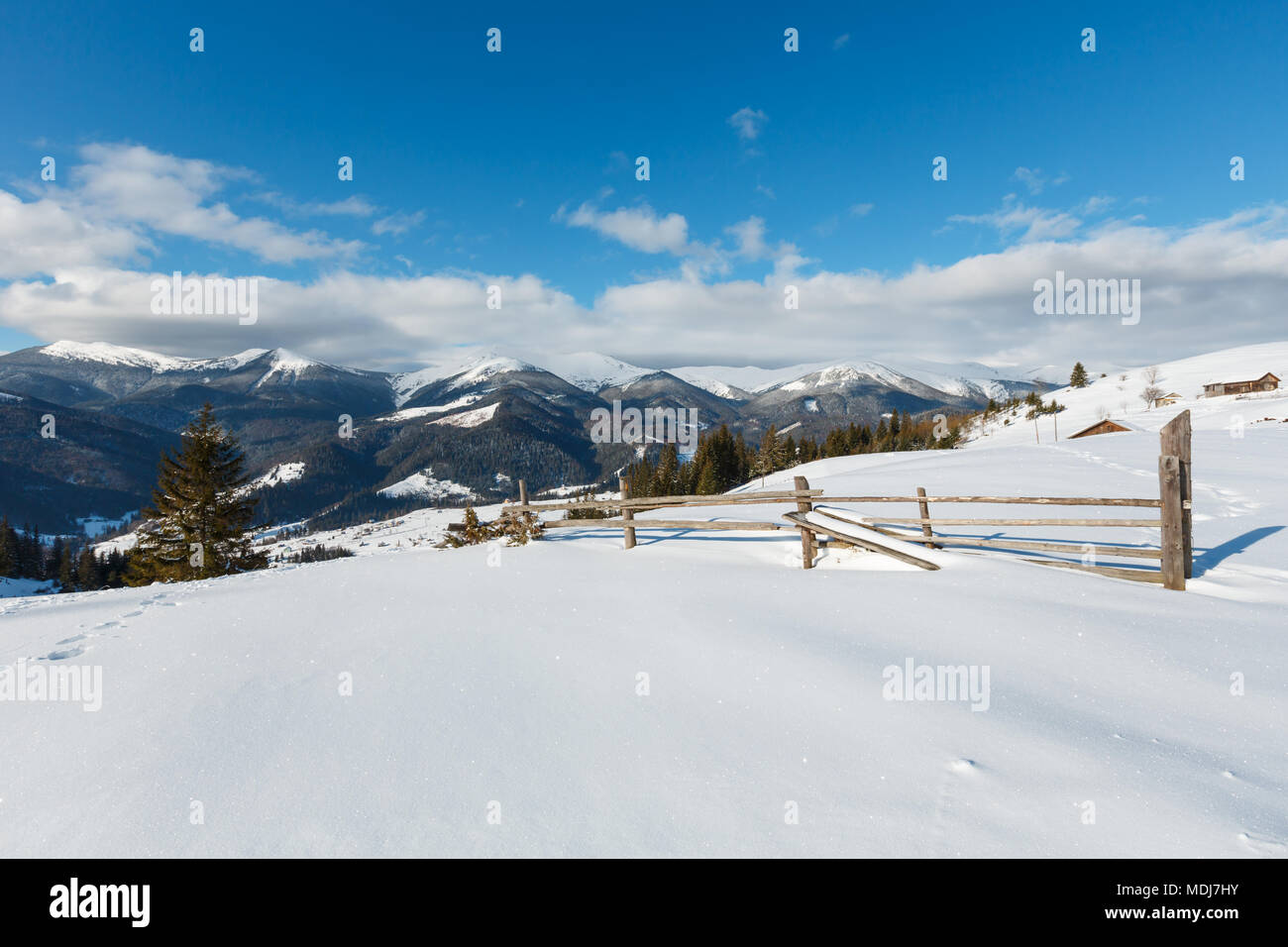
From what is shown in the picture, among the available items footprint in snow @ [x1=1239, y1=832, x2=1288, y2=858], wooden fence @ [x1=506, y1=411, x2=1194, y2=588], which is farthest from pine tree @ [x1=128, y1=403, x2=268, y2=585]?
footprint in snow @ [x1=1239, y1=832, x2=1288, y2=858]

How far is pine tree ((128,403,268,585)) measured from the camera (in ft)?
73.7

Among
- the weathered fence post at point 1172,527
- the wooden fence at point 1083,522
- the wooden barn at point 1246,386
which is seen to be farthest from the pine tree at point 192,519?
the wooden barn at point 1246,386

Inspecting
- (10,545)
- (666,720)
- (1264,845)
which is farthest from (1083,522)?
(10,545)

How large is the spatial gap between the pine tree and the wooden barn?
4768 inches

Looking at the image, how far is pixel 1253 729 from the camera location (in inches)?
189

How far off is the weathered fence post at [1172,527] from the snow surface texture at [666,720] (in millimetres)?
302

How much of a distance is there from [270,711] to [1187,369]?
16944cm

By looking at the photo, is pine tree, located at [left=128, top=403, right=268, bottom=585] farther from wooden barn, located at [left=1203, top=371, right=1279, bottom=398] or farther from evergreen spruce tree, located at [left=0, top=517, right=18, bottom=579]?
wooden barn, located at [left=1203, top=371, right=1279, bottom=398]

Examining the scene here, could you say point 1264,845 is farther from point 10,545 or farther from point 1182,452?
point 10,545

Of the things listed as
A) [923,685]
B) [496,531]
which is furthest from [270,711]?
[496,531]

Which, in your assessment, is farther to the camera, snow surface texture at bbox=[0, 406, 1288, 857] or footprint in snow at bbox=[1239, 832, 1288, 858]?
snow surface texture at bbox=[0, 406, 1288, 857]

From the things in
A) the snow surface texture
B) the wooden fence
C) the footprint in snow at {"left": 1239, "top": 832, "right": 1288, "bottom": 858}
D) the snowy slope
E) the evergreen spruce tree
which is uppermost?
the snowy slope

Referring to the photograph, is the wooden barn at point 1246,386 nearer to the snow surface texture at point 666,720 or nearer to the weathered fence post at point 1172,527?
the weathered fence post at point 1172,527

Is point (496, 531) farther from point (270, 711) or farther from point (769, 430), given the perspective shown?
point (769, 430)
